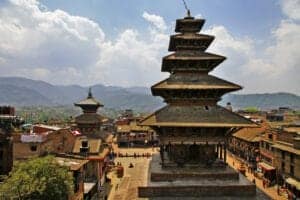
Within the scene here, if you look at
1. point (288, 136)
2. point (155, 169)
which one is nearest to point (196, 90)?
point (155, 169)

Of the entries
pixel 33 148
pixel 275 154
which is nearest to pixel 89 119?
pixel 33 148

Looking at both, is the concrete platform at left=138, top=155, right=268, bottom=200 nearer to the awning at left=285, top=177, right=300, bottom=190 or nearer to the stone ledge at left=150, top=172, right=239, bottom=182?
the stone ledge at left=150, top=172, right=239, bottom=182

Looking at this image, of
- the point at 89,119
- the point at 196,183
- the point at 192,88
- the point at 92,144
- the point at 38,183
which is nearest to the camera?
the point at 196,183

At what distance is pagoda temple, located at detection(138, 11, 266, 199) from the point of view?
21.3m

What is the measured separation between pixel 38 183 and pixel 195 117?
629 inches

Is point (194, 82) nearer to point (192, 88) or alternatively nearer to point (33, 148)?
point (192, 88)

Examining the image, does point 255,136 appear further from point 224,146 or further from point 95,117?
Result: point 224,146

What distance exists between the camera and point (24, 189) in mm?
31344

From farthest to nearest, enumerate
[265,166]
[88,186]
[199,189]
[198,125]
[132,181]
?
[265,166]
[88,186]
[132,181]
[198,125]
[199,189]

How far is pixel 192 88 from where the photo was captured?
23234 mm

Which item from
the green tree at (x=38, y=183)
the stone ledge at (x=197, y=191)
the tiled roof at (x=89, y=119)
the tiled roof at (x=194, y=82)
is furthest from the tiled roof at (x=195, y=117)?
the tiled roof at (x=89, y=119)

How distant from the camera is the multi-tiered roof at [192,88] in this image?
74.8ft

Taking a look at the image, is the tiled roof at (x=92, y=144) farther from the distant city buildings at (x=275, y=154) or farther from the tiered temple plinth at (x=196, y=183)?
the tiered temple plinth at (x=196, y=183)

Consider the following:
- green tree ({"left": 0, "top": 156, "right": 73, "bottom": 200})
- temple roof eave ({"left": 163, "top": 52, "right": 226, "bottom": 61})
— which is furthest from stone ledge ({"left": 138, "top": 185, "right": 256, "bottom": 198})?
green tree ({"left": 0, "top": 156, "right": 73, "bottom": 200})
